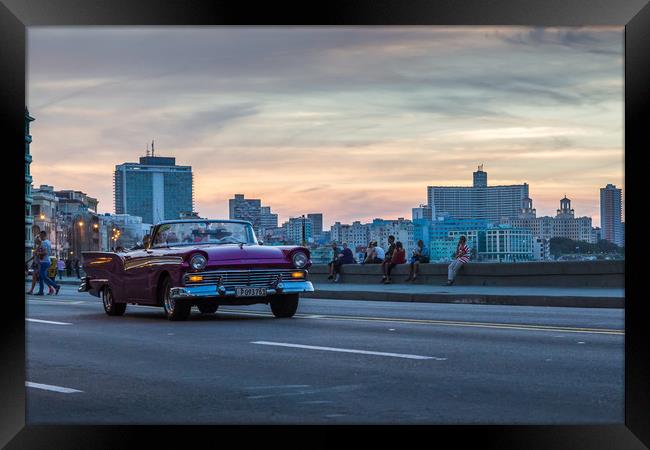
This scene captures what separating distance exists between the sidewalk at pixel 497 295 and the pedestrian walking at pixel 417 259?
881 millimetres

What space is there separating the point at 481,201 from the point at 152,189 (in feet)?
104

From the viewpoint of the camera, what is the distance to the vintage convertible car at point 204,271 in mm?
16844

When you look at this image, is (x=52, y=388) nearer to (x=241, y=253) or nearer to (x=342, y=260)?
(x=241, y=253)

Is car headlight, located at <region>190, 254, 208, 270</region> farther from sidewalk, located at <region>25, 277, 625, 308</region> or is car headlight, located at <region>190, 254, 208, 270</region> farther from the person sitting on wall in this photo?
the person sitting on wall

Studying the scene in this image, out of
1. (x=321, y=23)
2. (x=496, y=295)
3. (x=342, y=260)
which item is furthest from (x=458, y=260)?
(x=321, y=23)

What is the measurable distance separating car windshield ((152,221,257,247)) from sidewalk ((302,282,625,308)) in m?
6.87

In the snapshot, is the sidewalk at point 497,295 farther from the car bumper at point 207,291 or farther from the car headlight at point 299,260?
the car bumper at point 207,291

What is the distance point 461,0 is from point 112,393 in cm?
412

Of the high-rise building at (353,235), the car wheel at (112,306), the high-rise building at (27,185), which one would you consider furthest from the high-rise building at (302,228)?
the car wheel at (112,306)

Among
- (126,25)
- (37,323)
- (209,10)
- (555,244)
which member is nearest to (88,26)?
(126,25)

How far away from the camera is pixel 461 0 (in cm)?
698

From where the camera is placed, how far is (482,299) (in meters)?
24.0

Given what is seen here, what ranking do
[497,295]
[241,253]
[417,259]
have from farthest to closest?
[417,259] → [497,295] → [241,253]

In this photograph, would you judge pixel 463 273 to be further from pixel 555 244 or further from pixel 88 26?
pixel 88 26
